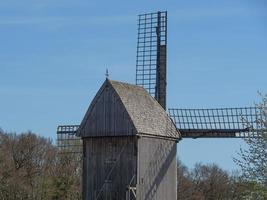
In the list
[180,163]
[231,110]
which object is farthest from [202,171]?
[231,110]

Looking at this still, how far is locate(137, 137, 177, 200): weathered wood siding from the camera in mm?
38156

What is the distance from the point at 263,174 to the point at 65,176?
121ft

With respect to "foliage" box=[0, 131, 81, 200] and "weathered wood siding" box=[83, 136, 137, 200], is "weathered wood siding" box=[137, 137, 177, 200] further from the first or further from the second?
"foliage" box=[0, 131, 81, 200]

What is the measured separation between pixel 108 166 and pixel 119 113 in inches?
106

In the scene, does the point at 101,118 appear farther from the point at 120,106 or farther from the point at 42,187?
the point at 42,187

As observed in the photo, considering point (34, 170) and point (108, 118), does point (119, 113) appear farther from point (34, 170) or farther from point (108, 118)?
point (34, 170)

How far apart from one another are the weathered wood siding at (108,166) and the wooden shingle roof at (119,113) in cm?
48

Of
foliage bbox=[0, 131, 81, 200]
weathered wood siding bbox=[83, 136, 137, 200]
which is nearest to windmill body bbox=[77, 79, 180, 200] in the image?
weathered wood siding bbox=[83, 136, 137, 200]

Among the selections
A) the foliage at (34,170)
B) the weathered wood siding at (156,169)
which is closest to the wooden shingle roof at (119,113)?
the weathered wood siding at (156,169)

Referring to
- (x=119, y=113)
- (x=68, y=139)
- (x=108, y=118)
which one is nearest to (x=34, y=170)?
(x=68, y=139)

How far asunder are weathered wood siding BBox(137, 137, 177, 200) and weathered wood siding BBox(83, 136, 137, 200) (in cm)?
53

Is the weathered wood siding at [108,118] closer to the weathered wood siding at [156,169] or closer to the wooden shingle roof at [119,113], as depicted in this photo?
the wooden shingle roof at [119,113]

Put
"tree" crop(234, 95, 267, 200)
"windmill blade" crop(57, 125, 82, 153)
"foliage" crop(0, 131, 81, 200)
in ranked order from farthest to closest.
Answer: "foliage" crop(0, 131, 81, 200)
"windmill blade" crop(57, 125, 82, 153)
"tree" crop(234, 95, 267, 200)

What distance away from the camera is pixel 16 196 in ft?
211
